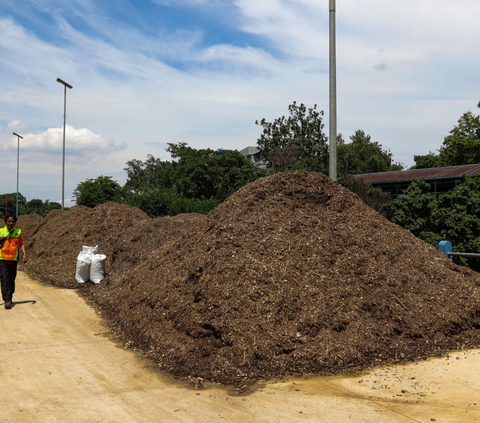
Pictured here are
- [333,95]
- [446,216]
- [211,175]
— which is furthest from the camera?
[211,175]

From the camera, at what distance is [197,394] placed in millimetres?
4625

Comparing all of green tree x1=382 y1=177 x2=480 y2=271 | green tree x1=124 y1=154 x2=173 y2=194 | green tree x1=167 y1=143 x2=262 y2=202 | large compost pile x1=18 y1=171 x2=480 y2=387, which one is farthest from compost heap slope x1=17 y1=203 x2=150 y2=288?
green tree x1=124 y1=154 x2=173 y2=194

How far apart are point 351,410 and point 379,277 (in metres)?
2.89

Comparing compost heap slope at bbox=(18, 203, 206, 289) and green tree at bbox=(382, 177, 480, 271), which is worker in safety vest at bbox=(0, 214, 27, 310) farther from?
green tree at bbox=(382, 177, 480, 271)

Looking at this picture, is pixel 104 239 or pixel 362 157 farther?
pixel 362 157

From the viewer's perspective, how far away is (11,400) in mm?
4395

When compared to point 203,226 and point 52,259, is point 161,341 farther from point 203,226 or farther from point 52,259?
point 52,259

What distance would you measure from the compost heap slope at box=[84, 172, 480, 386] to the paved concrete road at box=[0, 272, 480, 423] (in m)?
0.38

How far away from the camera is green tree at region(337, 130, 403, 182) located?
59.2 meters

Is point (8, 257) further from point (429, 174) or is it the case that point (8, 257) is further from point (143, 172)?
point (143, 172)

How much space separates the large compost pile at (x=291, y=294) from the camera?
5.48 meters

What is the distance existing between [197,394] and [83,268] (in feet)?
24.1

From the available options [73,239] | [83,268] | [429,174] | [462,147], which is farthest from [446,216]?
[462,147]

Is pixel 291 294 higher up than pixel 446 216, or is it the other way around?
pixel 446 216
